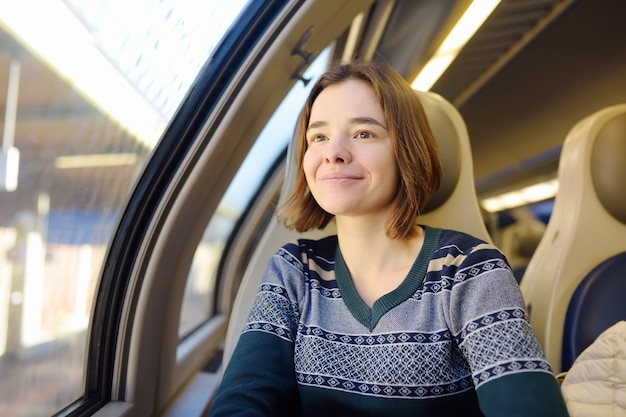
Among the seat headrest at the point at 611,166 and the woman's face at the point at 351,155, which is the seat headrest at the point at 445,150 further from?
the seat headrest at the point at 611,166

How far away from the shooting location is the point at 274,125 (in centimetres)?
323

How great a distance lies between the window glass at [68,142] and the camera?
36.7 inches

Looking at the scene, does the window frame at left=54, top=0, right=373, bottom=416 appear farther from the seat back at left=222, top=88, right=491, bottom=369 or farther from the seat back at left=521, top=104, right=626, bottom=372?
the seat back at left=521, top=104, right=626, bottom=372

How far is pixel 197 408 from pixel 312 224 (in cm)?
105

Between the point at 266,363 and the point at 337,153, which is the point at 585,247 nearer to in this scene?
the point at 337,153

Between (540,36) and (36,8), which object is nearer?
(36,8)

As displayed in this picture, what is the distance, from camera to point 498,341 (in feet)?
3.08

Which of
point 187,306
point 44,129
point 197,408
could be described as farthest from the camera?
point 187,306

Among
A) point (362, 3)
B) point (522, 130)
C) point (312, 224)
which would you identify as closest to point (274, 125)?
point (362, 3)

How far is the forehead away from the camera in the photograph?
1137 millimetres

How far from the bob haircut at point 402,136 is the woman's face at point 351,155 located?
2 cm

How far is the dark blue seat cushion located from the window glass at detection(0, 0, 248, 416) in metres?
1.42

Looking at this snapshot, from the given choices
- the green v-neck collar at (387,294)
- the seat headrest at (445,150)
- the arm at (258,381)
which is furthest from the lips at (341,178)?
the seat headrest at (445,150)

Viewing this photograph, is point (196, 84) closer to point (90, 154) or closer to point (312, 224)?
point (90, 154)
